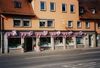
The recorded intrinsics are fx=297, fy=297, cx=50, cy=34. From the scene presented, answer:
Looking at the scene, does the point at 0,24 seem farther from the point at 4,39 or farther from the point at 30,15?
the point at 30,15

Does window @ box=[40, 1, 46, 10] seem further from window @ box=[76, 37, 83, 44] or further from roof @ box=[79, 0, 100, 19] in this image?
window @ box=[76, 37, 83, 44]

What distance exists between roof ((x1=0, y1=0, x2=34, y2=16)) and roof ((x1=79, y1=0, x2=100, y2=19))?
10.9 meters

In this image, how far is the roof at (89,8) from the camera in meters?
53.4

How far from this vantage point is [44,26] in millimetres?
46688

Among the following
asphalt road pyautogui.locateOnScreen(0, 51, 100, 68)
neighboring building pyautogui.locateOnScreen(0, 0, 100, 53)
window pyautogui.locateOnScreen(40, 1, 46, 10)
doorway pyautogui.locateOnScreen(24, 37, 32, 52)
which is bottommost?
asphalt road pyautogui.locateOnScreen(0, 51, 100, 68)

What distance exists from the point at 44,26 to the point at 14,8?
19.2 ft

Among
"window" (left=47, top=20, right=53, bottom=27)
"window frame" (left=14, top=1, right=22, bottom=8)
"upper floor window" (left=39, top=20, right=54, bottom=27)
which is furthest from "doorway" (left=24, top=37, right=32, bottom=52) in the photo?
"window frame" (left=14, top=1, right=22, bottom=8)

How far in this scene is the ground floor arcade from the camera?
42750 mm

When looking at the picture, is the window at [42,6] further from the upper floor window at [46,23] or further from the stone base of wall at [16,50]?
the stone base of wall at [16,50]

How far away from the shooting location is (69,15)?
163 ft

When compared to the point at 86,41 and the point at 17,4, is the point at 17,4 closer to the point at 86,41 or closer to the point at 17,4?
the point at 17,4

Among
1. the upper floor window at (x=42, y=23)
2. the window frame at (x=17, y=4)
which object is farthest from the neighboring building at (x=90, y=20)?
the window frame at (x=17, y=4)

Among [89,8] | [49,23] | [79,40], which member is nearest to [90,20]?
[89,8]

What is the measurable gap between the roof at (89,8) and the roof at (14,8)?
35.8 ft
